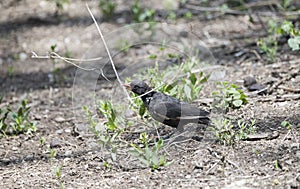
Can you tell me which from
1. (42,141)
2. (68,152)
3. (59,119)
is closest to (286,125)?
(68,152)

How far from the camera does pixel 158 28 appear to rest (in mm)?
5441

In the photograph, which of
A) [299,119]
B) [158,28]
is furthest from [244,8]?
[299,119]

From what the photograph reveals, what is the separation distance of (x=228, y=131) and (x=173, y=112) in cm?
41

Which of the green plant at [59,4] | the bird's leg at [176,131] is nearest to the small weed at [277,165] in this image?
the bird's leg at [176,131]

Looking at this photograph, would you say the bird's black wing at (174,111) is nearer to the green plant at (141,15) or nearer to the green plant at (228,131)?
the green plant at (228,131)

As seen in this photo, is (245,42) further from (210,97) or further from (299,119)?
(299,119)

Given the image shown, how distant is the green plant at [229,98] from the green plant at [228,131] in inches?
13.7

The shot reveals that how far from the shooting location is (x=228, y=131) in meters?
3.63

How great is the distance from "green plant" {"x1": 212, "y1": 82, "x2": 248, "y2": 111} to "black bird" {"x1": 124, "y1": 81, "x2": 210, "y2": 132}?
47cm

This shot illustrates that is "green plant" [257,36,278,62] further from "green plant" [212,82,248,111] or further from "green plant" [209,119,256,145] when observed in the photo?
"green plant" [209,119,256,145]

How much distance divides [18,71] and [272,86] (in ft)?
8.73

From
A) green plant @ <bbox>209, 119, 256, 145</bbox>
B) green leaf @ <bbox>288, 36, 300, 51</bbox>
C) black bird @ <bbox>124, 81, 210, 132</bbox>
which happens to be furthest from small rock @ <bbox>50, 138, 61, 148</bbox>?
green leaf @ <bbox>288, 36, 300, 51</bbox>

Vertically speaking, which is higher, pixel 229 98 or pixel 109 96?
pixel 229 98

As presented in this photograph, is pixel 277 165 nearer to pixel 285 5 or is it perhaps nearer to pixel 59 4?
pixel 285 5
